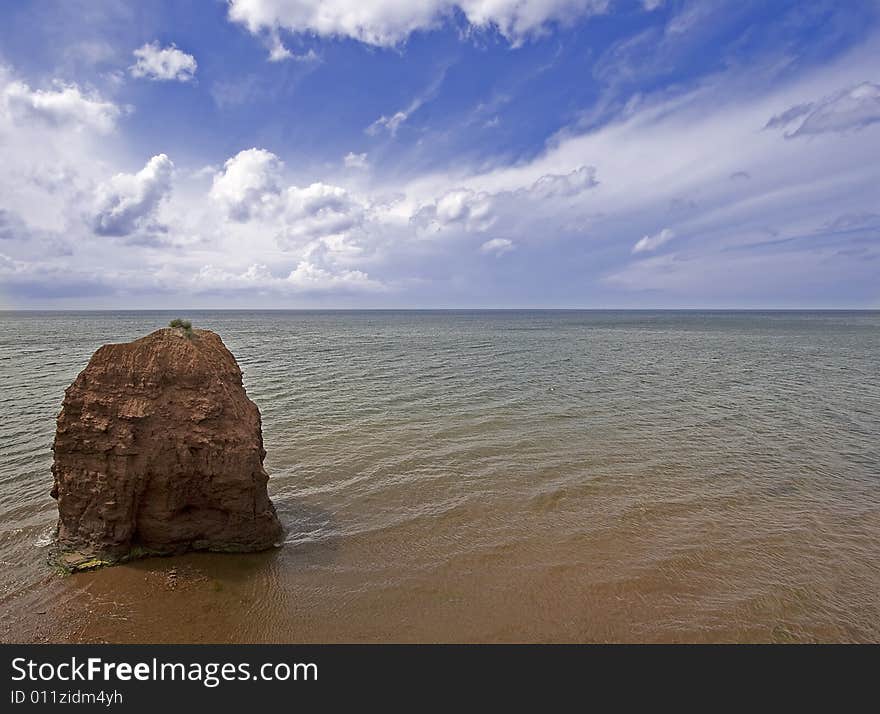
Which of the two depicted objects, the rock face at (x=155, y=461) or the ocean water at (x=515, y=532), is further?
the rock face at (x=155, y=461)

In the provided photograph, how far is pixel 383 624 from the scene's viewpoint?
959 centimetres

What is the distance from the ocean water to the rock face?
709 mm

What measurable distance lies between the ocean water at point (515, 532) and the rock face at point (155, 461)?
71 cm

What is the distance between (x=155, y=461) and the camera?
1153 centimetres

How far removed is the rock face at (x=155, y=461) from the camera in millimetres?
11367

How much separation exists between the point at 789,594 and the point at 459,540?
770cm

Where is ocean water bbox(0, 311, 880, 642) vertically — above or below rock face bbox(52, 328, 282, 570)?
below

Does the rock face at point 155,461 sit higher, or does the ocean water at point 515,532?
the rock face at point 155,461

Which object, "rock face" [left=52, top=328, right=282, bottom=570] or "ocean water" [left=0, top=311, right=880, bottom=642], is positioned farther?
"rock face" [left=52, top=328, right=282, bottom=570]

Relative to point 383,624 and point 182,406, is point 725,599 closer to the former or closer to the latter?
point 383,624

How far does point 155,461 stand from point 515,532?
9.65 metres

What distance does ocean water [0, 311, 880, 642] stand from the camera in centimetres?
967
